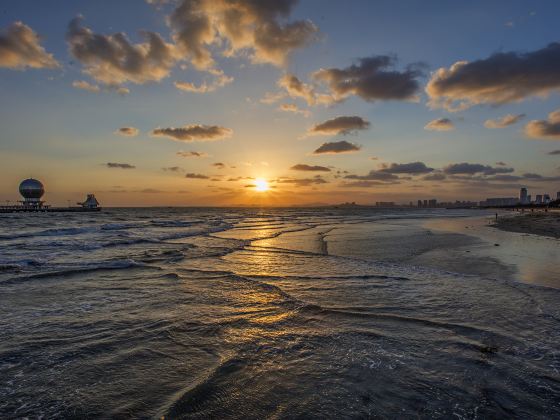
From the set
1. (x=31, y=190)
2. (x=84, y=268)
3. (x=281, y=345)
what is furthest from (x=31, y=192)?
(x=281, y=345)

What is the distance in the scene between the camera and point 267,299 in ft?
34.4

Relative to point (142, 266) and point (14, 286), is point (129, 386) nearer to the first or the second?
point (14, 286)

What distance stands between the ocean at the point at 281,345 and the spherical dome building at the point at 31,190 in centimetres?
16703

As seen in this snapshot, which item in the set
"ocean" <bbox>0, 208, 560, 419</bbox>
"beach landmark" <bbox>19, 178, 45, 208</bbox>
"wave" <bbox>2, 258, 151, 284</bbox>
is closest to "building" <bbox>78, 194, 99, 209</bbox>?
"beach landmark" <bbox>19, 178, 45, 208</bbox>

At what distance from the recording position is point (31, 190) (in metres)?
145

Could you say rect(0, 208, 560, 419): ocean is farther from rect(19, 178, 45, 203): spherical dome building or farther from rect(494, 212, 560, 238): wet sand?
rect(19, 178, 45, 203): spherical dome building

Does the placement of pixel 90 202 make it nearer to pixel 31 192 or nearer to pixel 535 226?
pixel 31 192

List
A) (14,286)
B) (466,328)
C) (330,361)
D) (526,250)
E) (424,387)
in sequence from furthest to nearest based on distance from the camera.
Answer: (526,250), (14,286), (466,328), (330,361), (424,387)

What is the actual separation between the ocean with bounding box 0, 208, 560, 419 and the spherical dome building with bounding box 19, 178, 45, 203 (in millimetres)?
167033

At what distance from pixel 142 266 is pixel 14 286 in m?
5.49

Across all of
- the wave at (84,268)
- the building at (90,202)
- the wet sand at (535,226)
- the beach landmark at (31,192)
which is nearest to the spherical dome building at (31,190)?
the beach landmark at (31,192)

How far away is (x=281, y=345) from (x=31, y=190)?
180377mm

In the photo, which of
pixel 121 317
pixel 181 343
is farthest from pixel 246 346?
pixel 121 317

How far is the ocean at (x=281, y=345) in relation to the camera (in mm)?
4883
